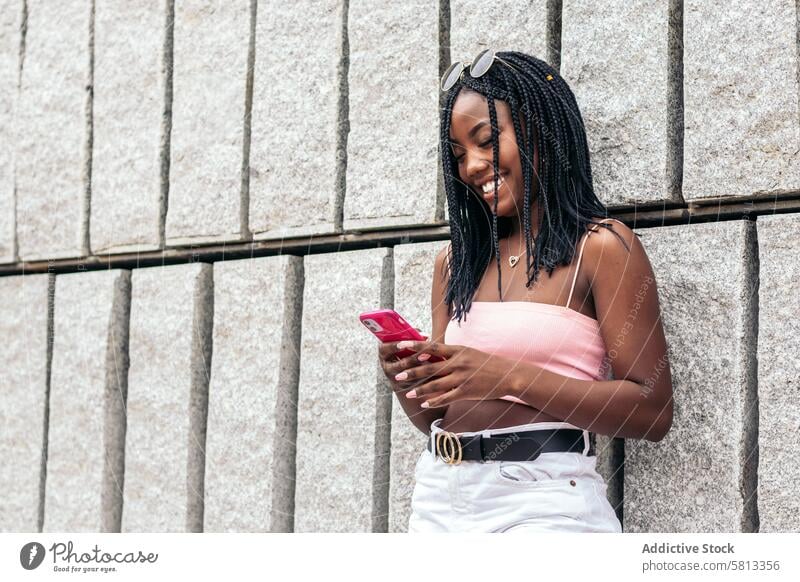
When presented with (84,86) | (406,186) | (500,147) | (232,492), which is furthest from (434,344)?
(84,86)

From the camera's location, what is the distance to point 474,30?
9.23 feet

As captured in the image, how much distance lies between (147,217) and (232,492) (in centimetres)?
83

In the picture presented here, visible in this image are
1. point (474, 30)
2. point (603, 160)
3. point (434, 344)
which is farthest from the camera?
point (474, 30)

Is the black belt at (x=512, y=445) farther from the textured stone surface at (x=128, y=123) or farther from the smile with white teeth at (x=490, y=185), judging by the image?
the textured stone surface at (x=128, y=123)

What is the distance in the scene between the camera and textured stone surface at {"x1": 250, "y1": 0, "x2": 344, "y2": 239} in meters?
3.08

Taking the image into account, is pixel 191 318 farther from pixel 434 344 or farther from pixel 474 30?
pixel 434 344

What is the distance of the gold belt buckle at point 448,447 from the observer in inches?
87.4

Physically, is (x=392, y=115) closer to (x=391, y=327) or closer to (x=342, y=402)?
(x=342, y=402)

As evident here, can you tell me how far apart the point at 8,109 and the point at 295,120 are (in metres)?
1.20

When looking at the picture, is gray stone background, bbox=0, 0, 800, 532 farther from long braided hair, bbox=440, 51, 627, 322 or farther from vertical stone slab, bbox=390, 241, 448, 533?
long braided hair, bbox=440, 51, 627, 322

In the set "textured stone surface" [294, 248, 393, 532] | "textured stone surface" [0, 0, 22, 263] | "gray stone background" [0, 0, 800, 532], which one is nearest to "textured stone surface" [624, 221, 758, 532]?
"gray stone background" [0, 0, 800, 532]

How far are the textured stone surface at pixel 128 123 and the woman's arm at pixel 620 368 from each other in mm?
1597

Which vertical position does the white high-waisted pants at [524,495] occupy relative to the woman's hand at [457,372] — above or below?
below

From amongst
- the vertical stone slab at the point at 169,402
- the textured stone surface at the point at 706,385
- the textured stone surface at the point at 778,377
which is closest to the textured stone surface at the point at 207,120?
the vertical stone slab at the point at 169,402
